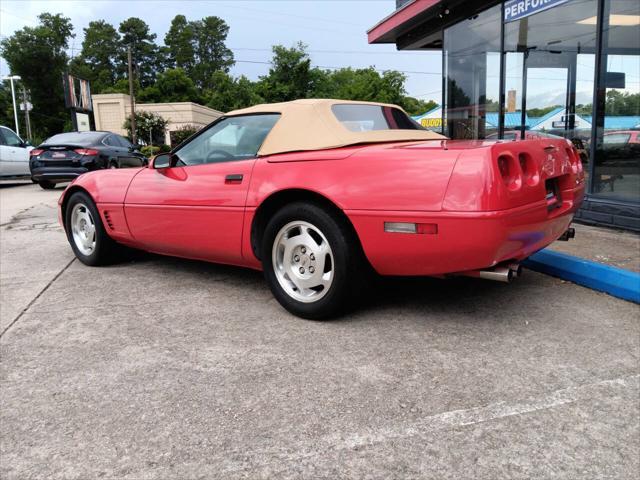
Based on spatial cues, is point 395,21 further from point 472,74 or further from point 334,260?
point 334,260

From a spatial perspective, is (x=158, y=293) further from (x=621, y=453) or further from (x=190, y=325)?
(x=621, y=453)

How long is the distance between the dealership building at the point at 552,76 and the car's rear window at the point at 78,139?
271 inches

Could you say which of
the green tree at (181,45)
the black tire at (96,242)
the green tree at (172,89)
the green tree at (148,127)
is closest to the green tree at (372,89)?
the green tree at (148,127)

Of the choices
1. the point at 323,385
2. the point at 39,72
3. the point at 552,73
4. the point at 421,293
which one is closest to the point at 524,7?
the point at 552,73

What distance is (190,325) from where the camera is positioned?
329 centimetres

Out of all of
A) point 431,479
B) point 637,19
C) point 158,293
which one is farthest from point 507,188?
point 637,19

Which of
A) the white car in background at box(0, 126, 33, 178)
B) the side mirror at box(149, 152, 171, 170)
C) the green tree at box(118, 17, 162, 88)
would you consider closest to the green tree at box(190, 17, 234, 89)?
the green tree at box(118, 17, 162, 88)

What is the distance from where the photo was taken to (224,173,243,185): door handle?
3.56 meters

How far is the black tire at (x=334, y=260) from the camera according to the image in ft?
10.0

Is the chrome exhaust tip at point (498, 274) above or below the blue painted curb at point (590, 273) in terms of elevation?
above

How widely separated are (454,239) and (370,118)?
1421 mm

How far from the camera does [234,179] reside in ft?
11.8

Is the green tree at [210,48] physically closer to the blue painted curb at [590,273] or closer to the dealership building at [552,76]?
the dealership building at [552,76]

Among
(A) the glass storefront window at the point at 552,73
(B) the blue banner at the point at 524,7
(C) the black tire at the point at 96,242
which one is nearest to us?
(C) the black tire at the point at 96,242
